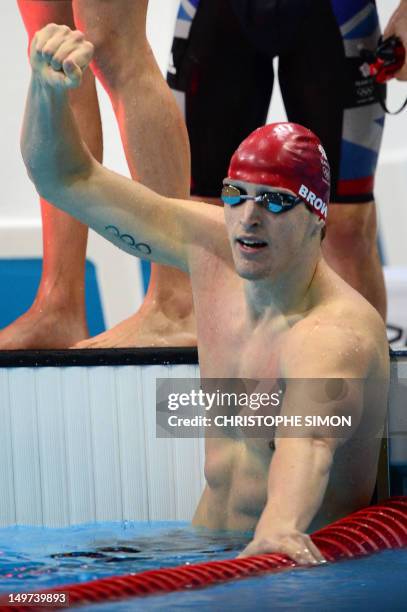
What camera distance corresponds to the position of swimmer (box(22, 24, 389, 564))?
206cm

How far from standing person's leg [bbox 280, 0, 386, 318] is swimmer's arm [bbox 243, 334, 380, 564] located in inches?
43.9

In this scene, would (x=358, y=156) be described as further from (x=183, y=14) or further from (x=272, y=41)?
(x=183, y=14)

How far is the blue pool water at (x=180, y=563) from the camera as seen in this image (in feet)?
5.53

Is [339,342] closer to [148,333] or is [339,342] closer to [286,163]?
[286,163]

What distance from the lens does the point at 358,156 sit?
3.22 m

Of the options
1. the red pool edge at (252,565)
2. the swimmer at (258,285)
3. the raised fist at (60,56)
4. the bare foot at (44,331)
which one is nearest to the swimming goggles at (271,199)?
the swimmer at (258,285)

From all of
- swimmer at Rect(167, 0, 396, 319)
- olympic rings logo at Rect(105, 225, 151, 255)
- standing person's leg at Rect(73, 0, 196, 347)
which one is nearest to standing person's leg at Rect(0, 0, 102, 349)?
standing person's leg at Rect(73, 0, 196, 347)

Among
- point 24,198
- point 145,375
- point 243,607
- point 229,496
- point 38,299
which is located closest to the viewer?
point 243,607

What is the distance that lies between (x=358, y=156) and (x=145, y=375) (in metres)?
0.85

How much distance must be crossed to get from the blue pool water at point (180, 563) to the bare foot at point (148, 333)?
0.41 meters

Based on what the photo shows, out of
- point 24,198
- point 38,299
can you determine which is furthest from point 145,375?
point 24,198

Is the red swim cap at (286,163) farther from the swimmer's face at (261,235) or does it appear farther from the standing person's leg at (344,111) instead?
the standing person's leg at (344,111)

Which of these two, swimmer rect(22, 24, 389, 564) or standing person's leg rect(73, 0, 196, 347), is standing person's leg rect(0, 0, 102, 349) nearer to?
standing person's leg rect(73, 0, 196, 347)

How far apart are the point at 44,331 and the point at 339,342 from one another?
3.67 feet
